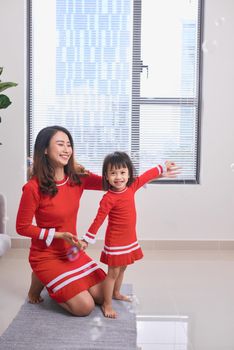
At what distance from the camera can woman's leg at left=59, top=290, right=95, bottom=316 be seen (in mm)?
2453

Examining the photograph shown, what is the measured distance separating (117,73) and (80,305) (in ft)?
6.98

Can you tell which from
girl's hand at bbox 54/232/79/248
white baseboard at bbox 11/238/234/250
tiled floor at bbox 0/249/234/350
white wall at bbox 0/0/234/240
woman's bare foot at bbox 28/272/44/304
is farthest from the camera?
white baseboard at bbox 11/238/234/250

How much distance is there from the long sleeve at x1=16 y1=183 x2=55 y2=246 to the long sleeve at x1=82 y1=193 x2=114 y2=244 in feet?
0.57

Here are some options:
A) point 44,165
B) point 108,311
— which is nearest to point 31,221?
point 44,165

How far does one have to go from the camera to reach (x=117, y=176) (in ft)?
8.17

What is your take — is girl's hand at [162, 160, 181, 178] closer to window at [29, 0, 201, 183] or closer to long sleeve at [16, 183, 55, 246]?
long sleeve at [16, 183, 55, 246]

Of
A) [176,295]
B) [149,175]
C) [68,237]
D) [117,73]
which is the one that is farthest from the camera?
[117,73]

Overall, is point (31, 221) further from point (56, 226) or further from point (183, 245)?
point (183, 245)

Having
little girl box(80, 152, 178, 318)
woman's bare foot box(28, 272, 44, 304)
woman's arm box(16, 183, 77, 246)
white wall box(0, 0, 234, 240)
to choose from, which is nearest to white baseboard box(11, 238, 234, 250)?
white wall box(0, 0, 234, 240)

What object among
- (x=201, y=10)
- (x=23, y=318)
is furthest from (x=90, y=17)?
(x=23, y=318)

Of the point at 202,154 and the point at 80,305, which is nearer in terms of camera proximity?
the point at 80,305

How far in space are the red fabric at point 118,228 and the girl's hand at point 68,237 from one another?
0.09 m

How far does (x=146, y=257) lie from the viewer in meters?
3.81

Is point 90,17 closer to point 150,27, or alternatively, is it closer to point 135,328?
point 150,27
